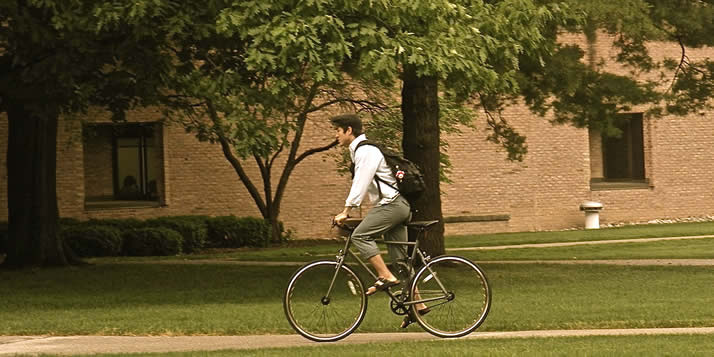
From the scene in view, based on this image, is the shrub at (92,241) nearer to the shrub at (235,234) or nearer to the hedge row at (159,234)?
the hedge row at (159,234)

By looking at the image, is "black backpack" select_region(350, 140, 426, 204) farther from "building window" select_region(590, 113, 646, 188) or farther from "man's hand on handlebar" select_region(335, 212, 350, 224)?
"building window" select_region(590, 113, 646, 188)

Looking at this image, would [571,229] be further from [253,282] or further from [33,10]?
[33,10]

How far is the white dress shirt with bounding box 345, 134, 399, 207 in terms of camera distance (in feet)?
34.0

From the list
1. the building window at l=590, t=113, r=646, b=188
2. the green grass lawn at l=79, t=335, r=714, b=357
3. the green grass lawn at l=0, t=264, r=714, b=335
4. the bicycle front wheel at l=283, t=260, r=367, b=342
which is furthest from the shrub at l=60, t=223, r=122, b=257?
the green grass lawn at l=79, t=335, r=714, b=357

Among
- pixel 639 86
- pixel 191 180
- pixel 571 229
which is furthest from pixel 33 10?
pixel 571 229

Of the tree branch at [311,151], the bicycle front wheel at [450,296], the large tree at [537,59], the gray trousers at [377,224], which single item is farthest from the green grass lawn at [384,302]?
the tree branch at [311,151]

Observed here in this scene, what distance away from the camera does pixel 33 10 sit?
1597 centimetres

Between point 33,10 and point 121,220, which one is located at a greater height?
point 33,10

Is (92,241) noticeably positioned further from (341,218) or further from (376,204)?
(341,218)

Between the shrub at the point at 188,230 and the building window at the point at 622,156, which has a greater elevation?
the building window at the point at 622,156

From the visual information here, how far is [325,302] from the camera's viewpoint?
10.6 meters

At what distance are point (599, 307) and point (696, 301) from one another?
4.30 ft

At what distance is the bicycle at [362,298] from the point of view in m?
10.5

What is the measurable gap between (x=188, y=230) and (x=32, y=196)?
7439 millimetres
